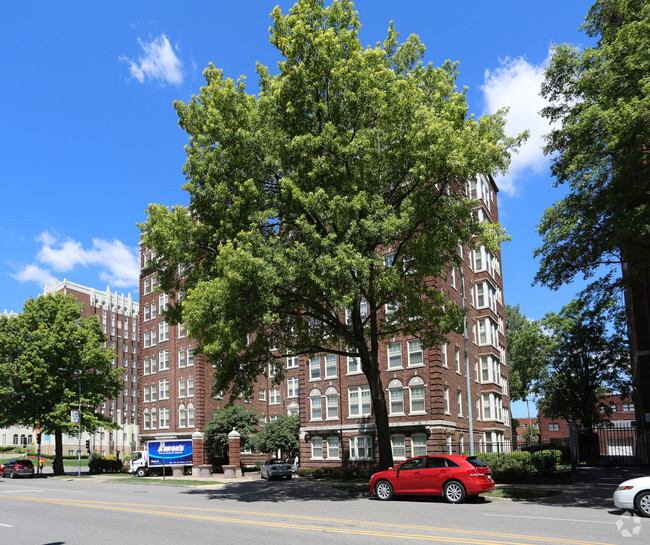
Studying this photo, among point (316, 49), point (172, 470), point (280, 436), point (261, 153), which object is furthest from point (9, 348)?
point (316, 49)

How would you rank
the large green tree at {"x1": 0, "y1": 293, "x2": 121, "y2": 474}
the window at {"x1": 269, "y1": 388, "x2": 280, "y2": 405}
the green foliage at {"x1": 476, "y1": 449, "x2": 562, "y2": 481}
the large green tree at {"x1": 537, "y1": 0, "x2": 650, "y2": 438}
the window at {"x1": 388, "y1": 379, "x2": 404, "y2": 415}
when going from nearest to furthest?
the large green tree at {"x1": 537, "y1": 0, "x2": 650, "y2": 438} < the green foliage at {"x1": 476, "y1": 449, "x2": 562, "y2": 481} < the window at {"x1": 388, "y1": 379, "x2": 404, "y2": 415} < the large green tree at {"x1": 0, "y1": 293, "x2": 121, "y2": 474} < the window at {"x1": 269, "y1": 388, "x2": 280, "y2": 405}

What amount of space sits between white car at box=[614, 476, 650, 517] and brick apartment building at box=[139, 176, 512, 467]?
1626cm

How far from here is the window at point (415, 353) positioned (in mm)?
38688

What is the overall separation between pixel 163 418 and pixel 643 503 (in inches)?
2028

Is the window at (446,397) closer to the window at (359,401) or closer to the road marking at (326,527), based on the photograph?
the window at (359,401)

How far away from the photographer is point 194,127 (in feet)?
78.6

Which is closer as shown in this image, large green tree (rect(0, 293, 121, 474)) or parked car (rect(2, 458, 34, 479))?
parked car (rect(2, 458, 34, 479))

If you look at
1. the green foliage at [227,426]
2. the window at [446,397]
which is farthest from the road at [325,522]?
the green foliage at [227,426]

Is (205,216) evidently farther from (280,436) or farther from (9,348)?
(9,348)

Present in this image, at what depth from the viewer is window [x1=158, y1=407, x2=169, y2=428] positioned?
191ft

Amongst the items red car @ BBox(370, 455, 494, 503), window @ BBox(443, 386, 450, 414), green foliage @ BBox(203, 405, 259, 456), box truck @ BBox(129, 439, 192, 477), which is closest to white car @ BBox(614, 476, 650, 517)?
red car @ BBox(370, 455, 494, 503)

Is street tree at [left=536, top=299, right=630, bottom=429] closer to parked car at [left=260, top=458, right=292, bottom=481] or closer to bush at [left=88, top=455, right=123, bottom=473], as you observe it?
parked car at [left=260, top=458, right=292, bottom=481]

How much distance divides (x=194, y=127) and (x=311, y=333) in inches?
411

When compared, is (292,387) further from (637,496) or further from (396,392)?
(637,496)
